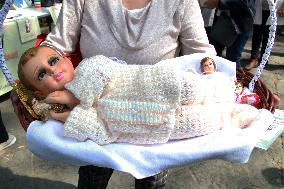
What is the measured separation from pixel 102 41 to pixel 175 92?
47cm

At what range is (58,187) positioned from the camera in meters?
2.48

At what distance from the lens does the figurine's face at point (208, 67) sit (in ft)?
4.80

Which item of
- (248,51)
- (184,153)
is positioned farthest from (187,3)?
(248,51)

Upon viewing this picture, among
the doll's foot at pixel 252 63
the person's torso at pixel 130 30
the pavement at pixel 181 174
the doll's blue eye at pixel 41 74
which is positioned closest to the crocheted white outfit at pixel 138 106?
the doll's blue eye at pixel 41 74

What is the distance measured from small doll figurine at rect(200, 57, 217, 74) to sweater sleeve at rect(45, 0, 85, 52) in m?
0.57

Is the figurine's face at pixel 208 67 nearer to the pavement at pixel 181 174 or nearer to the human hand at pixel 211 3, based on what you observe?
the pavement at pixel 181 174

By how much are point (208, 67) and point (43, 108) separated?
0.69m

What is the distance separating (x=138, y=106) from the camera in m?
1.19

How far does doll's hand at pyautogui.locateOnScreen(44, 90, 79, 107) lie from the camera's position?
4.20 ft

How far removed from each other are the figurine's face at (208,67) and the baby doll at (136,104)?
17cm

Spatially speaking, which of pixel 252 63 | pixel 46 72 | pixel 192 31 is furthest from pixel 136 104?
pixel 252 63

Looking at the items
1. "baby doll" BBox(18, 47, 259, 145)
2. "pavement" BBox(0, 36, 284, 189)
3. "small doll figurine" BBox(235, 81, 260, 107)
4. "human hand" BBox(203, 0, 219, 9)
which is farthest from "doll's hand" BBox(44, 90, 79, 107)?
"human hand" BBox(203, 0, 219, 9)

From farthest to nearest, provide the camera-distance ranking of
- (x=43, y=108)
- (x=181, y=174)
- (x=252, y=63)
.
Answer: (x=252, y=63)
(x=181, y=174)
(x=43, y=108)

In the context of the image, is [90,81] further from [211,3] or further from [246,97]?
[211,3]
